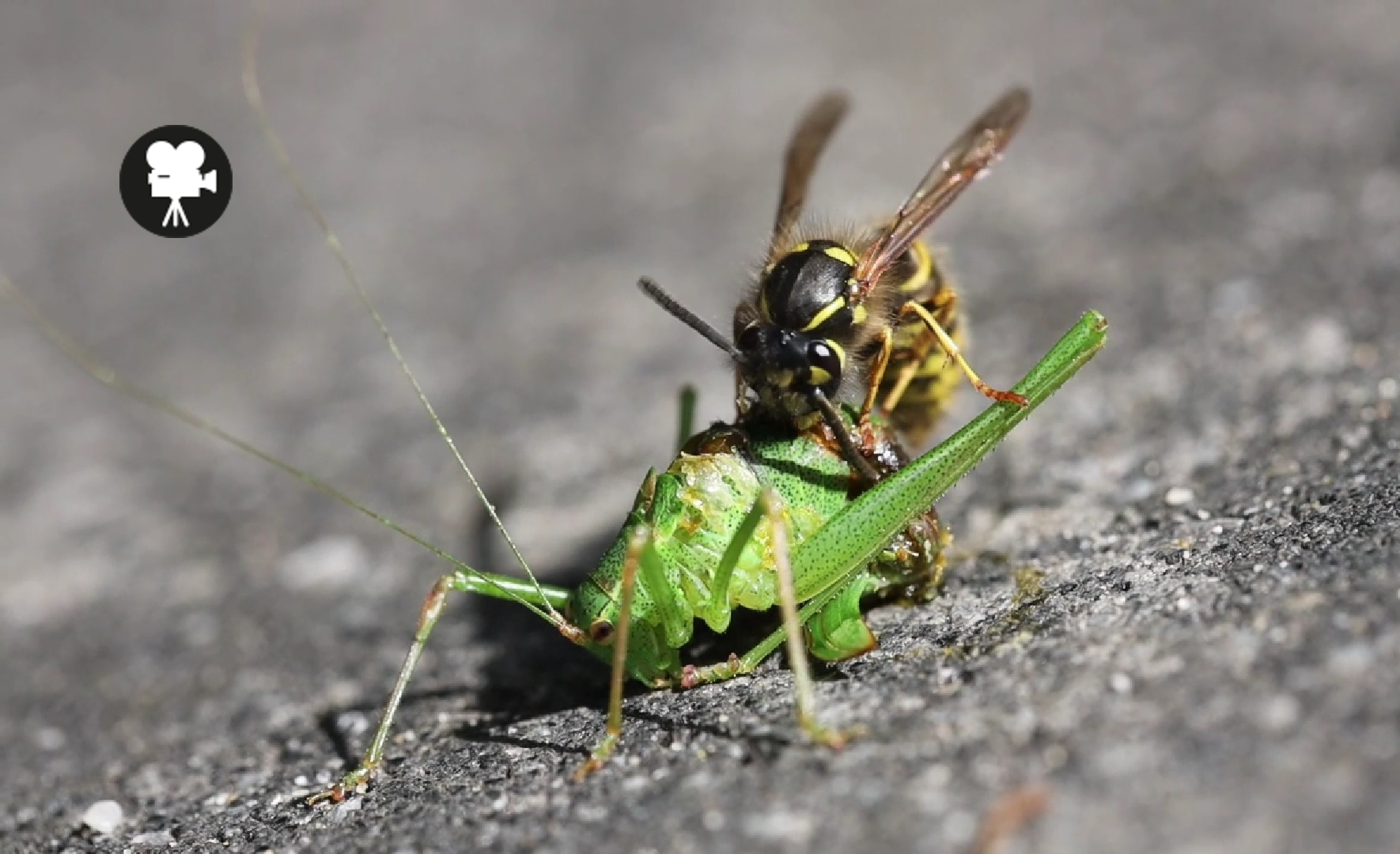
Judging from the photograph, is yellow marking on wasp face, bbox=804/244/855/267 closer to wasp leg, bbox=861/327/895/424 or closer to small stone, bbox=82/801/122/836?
wasp leg, bbox=861/327/895/424

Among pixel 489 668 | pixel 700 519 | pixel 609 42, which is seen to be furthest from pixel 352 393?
pixel 609 42

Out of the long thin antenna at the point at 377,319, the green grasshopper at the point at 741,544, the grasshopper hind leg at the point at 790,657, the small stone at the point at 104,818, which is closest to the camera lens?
the grasshopper hind leg at the point at 790,657

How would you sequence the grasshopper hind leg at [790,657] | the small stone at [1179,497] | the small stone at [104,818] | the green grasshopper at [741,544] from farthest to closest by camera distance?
the small stone at [1179,497]
the small stone at [104,818]
the green grasshopper at [741,544]
the grasshopper hind leg at [790,657]

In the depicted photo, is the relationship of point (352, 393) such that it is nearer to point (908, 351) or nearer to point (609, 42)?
point (908, 351)

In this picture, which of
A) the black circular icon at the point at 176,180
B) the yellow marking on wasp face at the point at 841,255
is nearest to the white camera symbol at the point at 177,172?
the black circular icon at the point at 176,180

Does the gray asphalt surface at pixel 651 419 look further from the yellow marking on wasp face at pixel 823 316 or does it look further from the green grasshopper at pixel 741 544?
the yellow marking on wasp face at pixel 823 316

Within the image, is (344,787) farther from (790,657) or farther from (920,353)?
(920,353)
